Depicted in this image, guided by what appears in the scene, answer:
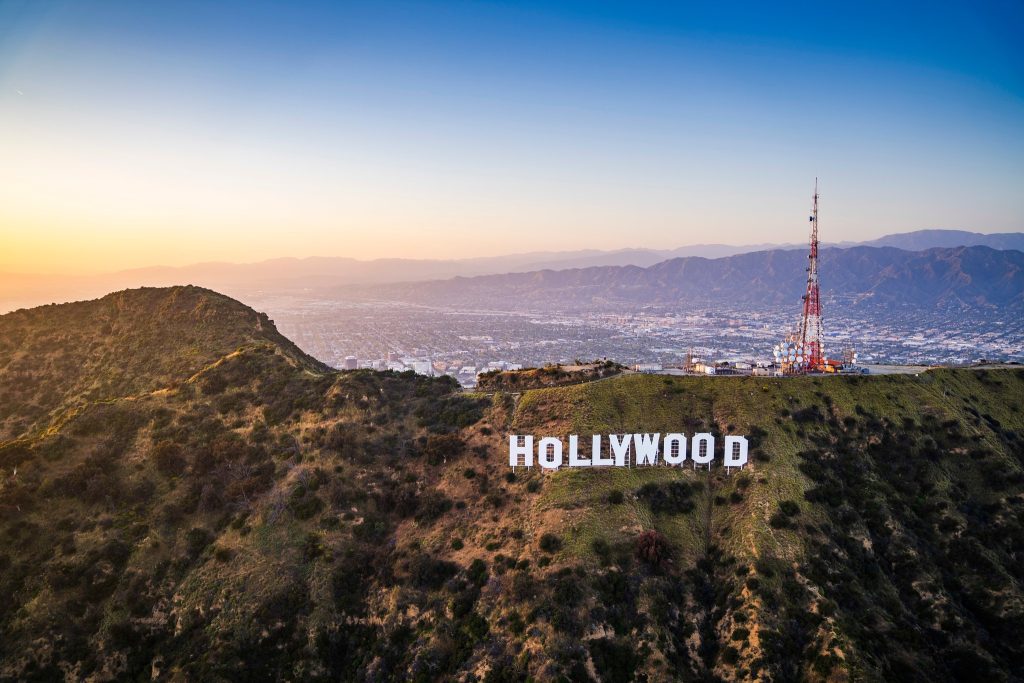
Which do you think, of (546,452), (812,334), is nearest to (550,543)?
(546,452)

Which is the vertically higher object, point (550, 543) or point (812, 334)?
point (812, 334)

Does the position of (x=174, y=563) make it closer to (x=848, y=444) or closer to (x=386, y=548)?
(x=386, y=548)

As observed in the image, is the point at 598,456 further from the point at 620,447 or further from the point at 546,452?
the point at 546,452

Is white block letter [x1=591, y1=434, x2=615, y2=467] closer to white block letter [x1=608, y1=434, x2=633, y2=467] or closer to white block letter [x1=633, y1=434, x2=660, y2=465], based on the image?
white block letter [x1=608, y1=434, x2=633, y2=467]

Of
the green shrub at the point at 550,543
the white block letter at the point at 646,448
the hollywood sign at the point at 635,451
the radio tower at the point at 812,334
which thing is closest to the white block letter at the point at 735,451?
the hollywood sign at the point at 635,451

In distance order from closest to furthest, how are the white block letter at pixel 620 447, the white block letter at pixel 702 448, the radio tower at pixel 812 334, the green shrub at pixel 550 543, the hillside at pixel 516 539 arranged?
the hillside at pixel 516 539
the green shrub at pixel 550 543
the white block letter at pixel 620 447
the white block letter at pixel 702 448
the radio tower at pixel 812 334

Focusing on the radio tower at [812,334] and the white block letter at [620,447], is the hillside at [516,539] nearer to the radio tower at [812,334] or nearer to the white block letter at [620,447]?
the white block letter at [620,447]

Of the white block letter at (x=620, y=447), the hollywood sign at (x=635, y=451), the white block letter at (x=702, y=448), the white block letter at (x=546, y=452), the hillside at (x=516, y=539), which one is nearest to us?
the hillside at (x=516, y=539)
